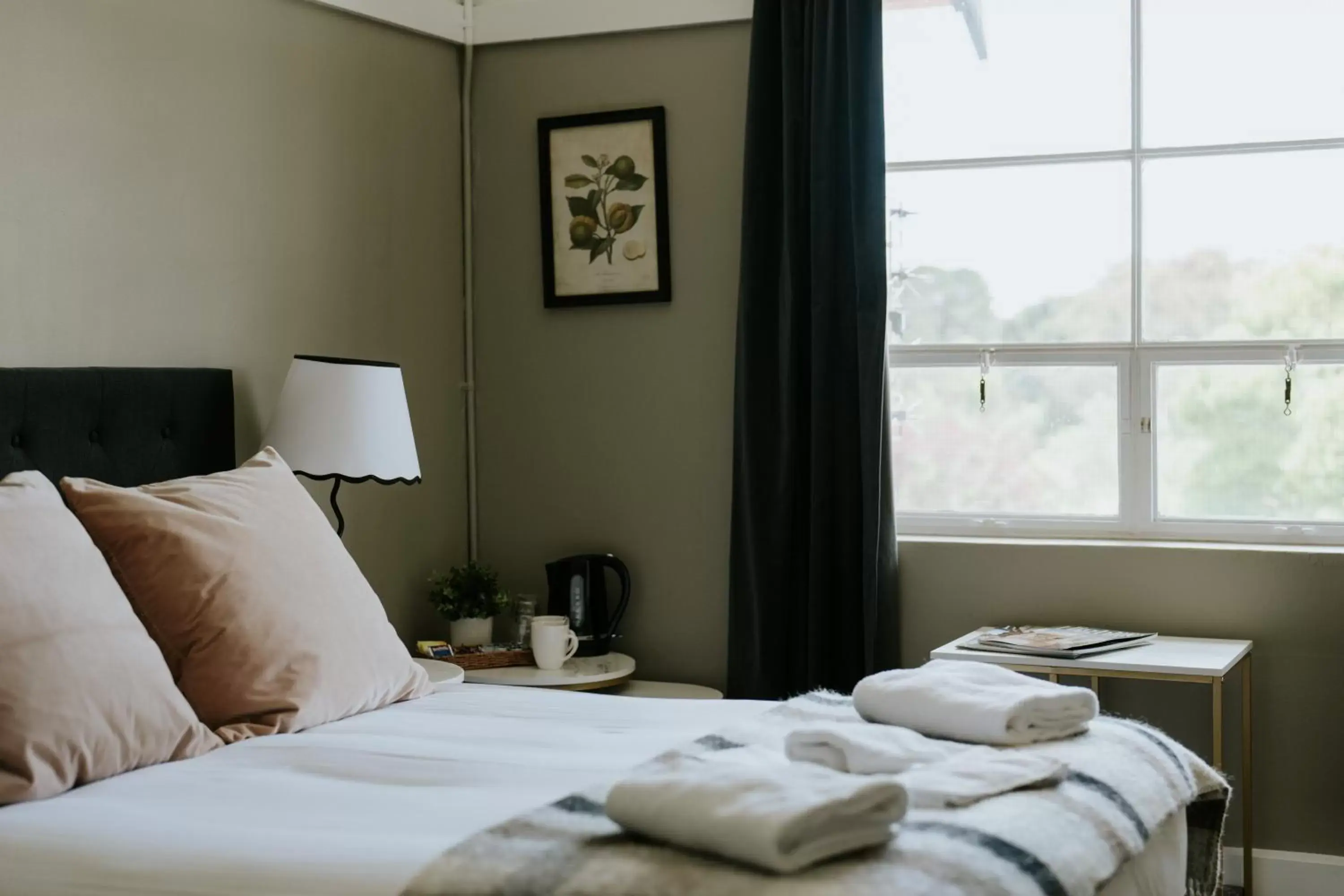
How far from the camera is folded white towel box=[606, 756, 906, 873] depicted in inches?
62.1

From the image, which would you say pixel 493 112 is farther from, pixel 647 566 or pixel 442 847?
pixel 442 847

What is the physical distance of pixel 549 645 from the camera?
3691mm

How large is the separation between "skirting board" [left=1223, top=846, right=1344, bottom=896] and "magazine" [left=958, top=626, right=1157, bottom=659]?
0.61 meters

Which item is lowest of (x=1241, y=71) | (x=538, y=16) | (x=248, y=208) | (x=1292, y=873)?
(x=1292, y=873)

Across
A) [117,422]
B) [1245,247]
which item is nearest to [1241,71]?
[1245,247]

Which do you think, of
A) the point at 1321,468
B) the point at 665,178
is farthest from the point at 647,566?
the point at 1321,468

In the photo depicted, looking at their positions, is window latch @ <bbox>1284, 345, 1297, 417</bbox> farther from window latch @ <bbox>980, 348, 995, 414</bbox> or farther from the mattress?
the mattress

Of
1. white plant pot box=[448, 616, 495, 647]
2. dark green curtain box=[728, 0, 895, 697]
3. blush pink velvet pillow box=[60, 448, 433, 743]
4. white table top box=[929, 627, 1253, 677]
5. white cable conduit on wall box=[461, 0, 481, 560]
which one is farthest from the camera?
white cable conduit on wall box=[461, 0, 481, 560]

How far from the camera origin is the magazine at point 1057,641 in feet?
10.3

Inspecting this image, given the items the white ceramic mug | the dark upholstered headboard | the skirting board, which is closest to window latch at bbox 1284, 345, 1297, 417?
the skirting board

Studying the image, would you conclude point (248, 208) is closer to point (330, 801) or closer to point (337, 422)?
point (337, 422)

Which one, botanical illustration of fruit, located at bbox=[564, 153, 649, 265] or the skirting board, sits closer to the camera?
the skirting board

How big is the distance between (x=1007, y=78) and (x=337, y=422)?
6.37ft

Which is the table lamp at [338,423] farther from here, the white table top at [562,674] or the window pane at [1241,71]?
the window pane at [1241,71]
